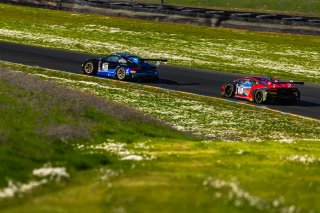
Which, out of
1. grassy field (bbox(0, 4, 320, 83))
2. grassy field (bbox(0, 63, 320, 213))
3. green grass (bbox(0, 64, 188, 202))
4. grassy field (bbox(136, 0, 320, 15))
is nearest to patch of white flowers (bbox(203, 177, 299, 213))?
grassy field (bbox(0, 63, 320, 213))

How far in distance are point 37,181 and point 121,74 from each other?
2637 centimetres

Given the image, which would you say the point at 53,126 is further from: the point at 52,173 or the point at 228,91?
the point at 228,91

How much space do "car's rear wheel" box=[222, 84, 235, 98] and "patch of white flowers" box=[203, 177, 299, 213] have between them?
22.4 metres

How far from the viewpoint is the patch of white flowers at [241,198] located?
10742 millimetres

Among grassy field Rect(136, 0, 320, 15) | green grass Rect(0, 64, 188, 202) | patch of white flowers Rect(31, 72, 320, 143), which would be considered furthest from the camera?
grassy field Rect(136, 0, 320, 15)

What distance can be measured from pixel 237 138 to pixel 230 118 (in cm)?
464

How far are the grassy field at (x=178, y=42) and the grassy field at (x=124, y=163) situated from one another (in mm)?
24200

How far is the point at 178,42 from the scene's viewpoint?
186 ft

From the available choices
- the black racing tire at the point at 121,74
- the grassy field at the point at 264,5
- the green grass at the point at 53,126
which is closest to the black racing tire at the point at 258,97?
the black racing tire at the point at 121,74

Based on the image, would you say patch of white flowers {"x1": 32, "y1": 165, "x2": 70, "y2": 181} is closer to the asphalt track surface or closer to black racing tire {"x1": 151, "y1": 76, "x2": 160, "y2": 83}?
the asphalt track surface

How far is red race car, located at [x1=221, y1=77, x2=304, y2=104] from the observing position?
32.9 meters

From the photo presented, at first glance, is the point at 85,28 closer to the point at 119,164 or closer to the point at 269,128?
the point at 269,128

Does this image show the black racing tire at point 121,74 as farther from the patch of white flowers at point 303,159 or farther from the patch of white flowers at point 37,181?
the patch of white flowers at point 37,181

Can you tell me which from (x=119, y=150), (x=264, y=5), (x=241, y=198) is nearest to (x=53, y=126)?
(x=119, y=150)
